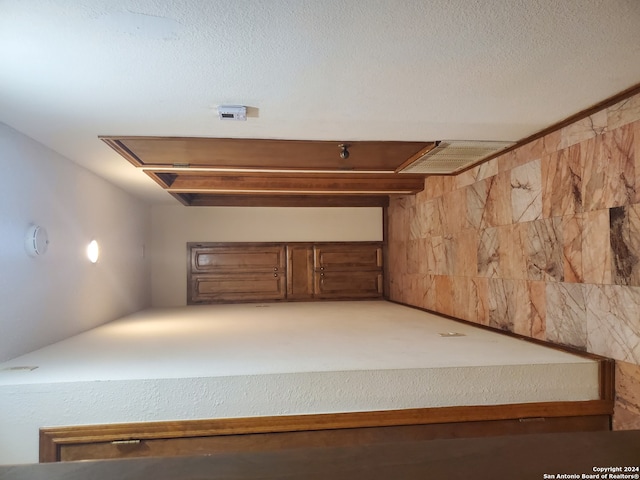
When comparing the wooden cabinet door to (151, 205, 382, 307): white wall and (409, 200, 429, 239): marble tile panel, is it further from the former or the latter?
(409, 200, 429, 239): marble tile panel

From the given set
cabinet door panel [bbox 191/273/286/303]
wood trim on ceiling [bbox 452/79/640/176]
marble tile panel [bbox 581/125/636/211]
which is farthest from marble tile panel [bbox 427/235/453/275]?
cabinet door panel [bbox 191/273/286/303]

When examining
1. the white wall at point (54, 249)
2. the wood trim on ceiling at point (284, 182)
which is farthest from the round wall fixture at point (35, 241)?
the wood trim on ceiling at point (284, 182)

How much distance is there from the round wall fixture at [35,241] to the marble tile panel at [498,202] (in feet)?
10.5

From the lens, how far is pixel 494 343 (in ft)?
8.76

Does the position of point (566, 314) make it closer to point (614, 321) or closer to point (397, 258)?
point (614, 321)

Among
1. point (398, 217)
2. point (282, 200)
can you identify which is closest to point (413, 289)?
point (398, 217)

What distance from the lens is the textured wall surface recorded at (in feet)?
6.76

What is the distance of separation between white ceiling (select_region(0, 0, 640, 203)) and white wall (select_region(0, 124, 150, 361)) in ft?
1.08

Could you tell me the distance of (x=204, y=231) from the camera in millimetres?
5562

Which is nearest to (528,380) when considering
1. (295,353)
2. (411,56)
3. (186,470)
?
(295,353)

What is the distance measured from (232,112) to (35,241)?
5.13 ft

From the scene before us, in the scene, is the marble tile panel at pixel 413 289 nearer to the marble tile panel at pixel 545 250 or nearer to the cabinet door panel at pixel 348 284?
the cabinet door panel at pixel 348 284

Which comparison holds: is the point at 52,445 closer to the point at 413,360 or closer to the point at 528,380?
the point at 413,360

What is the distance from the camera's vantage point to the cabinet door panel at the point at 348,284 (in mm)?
5699
